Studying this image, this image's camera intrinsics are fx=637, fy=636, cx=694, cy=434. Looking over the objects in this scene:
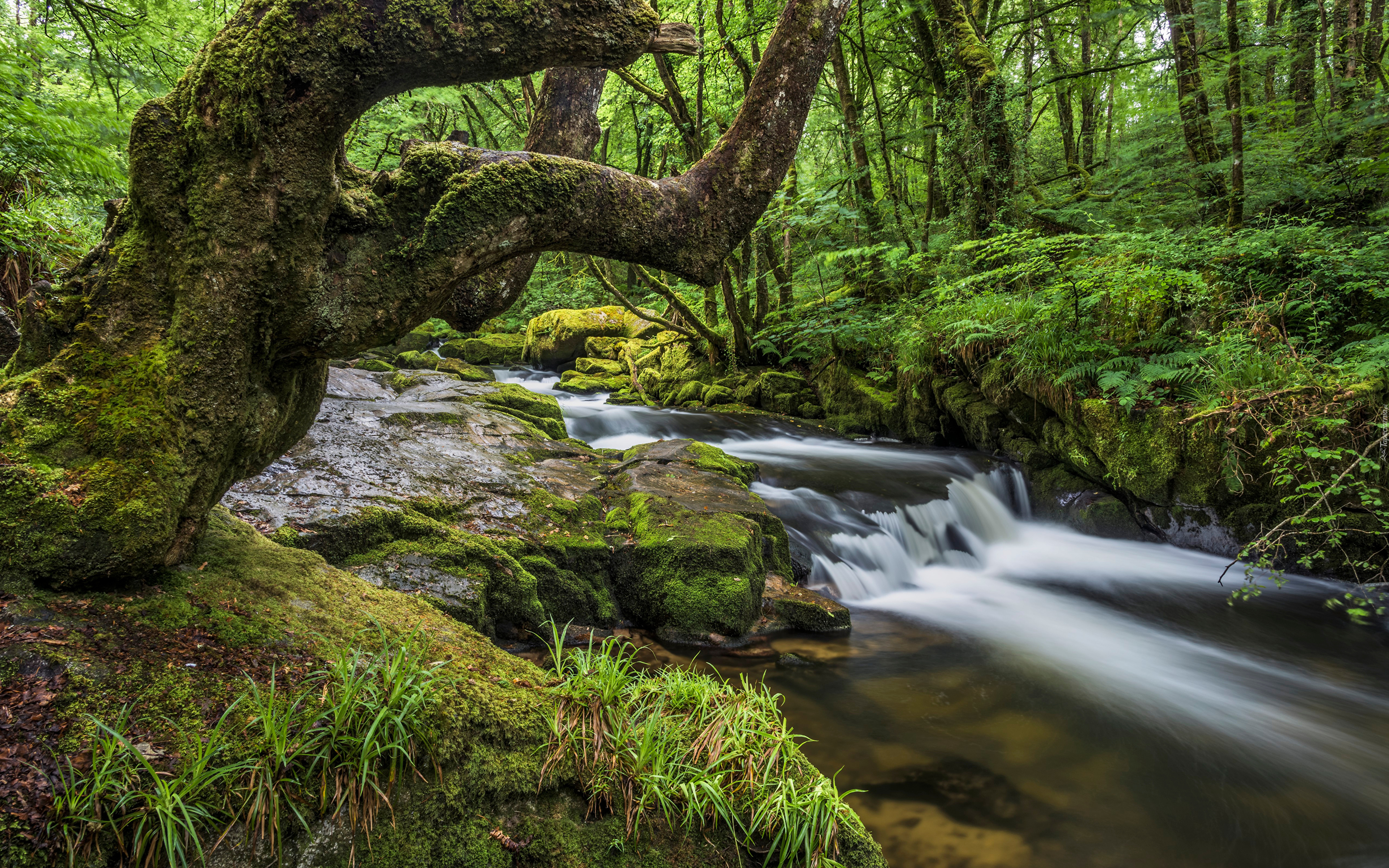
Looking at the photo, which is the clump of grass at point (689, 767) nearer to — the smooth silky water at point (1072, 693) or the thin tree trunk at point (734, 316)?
the smooth silky water at point (1072, 693)

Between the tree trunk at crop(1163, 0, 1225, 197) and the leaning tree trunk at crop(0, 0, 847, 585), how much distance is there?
37.1ft

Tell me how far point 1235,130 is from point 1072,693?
8.69 m

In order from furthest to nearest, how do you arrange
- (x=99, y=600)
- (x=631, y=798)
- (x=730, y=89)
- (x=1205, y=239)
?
(x=730, y=89), (x=1205, y=239), (x=631, y=798), (x=99, y=600)

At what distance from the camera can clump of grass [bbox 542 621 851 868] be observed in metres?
2.43

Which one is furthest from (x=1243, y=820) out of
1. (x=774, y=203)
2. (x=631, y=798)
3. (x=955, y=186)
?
(x=955, y=186)

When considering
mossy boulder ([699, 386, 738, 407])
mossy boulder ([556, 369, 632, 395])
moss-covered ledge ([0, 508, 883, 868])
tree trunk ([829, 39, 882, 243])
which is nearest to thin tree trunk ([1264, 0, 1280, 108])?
tree trunk ([829, 39, 882, 243])

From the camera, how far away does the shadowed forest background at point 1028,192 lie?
5.83m

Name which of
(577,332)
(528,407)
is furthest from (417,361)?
(528,407)

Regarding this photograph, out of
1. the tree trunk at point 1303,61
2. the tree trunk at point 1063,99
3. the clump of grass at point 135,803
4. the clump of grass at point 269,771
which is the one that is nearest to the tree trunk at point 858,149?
the tree trunk at point 1063,99

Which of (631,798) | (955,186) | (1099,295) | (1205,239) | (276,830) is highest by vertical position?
(955,186)

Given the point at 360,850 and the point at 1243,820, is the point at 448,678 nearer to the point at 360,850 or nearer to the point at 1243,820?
the point at 360,850

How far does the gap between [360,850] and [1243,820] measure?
4.50 metres

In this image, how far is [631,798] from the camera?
2.41 meters

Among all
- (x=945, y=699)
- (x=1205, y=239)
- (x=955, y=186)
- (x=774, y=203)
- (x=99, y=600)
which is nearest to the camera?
(x=99, y=600)
